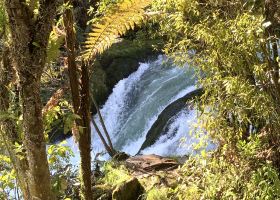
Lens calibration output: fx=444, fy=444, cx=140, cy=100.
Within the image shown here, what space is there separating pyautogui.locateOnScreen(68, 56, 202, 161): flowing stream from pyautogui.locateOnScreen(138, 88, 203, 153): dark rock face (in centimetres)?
15

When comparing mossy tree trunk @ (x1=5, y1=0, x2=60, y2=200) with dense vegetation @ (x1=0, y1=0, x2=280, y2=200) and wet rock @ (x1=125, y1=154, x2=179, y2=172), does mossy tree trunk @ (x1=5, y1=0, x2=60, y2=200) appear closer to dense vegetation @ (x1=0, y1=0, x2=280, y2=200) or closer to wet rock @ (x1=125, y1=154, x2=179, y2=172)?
dense vegetation @ (x1=0, y1=0, x2=280, y2=200)

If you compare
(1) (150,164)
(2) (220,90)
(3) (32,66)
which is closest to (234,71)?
(2) (220,90)

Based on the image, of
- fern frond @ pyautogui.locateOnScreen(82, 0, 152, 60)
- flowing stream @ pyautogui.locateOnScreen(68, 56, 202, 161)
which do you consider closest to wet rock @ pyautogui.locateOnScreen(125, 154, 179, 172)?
flowing stream @ pyautogui.locateOnScreen(68, 56, 202, 161)

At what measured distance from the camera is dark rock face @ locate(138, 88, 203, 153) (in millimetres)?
9570

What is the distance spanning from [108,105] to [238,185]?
8.87 meters

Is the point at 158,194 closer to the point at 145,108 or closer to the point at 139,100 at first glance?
the point at 145,108

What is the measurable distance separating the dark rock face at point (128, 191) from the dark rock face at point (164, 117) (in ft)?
13.9

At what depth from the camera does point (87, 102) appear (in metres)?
3.26

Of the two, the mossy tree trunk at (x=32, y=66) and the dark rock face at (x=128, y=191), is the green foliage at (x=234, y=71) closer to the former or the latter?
the mossy tree trunk at (x=32, y=66)

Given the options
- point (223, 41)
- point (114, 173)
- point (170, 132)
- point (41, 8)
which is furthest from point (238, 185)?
point (170, 132)

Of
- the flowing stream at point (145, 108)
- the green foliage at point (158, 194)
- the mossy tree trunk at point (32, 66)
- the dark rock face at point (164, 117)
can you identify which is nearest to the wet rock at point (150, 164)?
the green foliage at point (158, 194)

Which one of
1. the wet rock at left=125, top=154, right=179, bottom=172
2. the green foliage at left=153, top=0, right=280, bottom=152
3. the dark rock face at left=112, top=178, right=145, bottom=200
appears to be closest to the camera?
the green foliage at left=153, top=0, right=280, bottom=152

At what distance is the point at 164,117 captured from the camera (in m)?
9.91

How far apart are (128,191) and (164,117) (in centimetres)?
480
